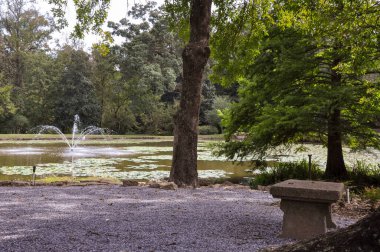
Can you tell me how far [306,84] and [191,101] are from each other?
4.16 metres

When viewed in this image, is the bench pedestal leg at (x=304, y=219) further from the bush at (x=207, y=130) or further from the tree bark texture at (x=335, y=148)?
the bush at (x=207, y=130)

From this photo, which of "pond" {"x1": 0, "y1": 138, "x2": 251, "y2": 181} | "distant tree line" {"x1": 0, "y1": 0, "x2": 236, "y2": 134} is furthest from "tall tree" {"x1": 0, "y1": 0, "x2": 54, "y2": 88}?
"pond" {"x1": 0, "y1": 138, "x2": 251, "y2": 181}

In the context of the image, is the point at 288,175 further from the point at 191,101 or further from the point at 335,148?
the point at 191,101

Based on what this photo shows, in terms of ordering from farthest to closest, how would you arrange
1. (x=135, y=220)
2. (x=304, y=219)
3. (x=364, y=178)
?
(x=364, y=178), (x=135, y=220), (x=304, y=219)

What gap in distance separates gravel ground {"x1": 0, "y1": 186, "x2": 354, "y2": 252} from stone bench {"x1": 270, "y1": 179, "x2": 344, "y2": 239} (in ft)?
0.83

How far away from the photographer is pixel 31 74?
1537 inches

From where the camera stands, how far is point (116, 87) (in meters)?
37.1

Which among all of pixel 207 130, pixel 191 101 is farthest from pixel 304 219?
pixel 207 130

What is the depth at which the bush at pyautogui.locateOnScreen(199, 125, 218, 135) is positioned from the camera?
3753cm

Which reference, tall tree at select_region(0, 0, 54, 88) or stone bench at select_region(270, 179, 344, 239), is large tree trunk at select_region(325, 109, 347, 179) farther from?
tall tree at select_region(0, 0, 54, 88)

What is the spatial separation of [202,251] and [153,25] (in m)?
35.8

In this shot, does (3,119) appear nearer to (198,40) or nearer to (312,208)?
(198,40)

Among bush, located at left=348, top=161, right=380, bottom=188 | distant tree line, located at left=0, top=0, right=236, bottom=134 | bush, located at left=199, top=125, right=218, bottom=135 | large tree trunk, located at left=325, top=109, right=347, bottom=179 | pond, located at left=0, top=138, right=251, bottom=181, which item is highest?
distant tree line, located at left=0, top=0, right=236, bottom=134

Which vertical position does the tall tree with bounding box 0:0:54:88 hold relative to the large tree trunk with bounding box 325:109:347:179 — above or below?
above
